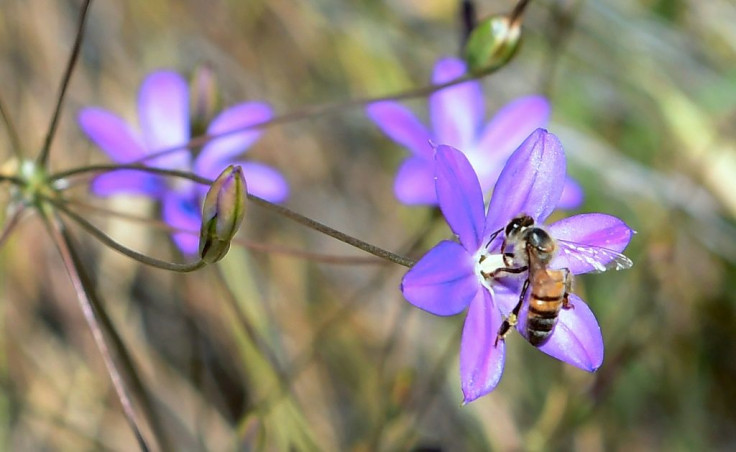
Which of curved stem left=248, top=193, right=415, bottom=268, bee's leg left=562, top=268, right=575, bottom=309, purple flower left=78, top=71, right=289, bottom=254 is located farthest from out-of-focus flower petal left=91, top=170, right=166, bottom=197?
bee's leg left=562, top=268, right=575, bottom=309

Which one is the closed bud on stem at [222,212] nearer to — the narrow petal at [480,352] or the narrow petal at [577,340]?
the narrow petal at [480,352]

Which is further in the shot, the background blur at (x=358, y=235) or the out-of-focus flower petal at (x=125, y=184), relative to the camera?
the background blur at (x=358, y=235)

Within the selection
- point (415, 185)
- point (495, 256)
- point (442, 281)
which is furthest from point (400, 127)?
point (442, 281)

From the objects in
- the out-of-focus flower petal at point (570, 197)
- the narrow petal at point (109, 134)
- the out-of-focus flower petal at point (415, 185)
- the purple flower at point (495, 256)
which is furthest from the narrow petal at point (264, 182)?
the purple flower at point (495, 256)

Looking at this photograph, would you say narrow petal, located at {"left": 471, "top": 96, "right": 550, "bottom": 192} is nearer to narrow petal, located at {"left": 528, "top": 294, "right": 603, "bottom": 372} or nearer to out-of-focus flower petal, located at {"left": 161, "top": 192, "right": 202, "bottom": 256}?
out-of-focus flower petal, located at {"left": 161, "top": 192, "right": 202, "bottom": 256}

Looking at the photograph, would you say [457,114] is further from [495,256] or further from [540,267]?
[540,267]

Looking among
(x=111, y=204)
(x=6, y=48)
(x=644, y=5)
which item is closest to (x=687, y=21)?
(x=644, y=5)

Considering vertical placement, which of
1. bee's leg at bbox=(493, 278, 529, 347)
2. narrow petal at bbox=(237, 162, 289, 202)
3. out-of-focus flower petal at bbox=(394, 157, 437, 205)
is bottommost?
bee's leg at bbox=(493, 278, 529, 347)
